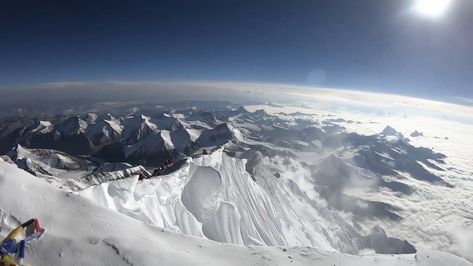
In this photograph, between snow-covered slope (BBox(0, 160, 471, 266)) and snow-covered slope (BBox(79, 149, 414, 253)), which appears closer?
snow-covered slope (BBox(0, 160, 471, 266))

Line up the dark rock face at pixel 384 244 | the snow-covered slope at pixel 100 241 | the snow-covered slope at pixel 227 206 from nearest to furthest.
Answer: the snow-covered slope at pixel 100 241 → the snow-covered slope at pixel 227 206 → the dark rock face at pixel 384 244

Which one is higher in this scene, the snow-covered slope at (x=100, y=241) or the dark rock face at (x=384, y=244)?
the snow-covered slope at (x=100, y=241)

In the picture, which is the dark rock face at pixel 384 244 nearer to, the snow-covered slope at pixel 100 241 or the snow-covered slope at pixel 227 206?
the snow-covered slope at pixel 227 206

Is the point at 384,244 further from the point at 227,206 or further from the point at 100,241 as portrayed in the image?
the point at 100,241

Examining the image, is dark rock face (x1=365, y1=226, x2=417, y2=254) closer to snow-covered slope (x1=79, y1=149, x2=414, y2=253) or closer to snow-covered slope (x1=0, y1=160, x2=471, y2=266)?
snow-covered slope (x1=79, y1=149, x2=414, y2=253)

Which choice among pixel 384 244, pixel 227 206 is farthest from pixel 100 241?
pixel 384 244

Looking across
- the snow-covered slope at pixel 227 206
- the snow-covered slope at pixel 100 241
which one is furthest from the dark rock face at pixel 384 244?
the snow-covered slope at pixel 100 241

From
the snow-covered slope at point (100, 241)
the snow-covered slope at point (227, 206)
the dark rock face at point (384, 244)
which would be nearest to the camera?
the snow-covered slope at point (100, 241)

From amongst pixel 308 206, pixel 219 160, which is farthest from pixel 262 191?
pixel 308 206

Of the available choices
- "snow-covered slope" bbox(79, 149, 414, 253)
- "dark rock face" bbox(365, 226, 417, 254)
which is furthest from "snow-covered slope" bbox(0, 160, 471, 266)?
"dark rock face" bbox(365, 226, 417, 254)
